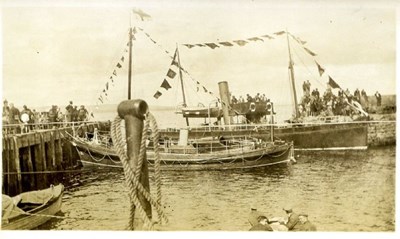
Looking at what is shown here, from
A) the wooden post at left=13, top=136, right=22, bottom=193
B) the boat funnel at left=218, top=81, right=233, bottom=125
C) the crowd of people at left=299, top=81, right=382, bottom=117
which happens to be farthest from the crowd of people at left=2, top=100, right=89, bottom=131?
the crowd of people at left=299, top=81, right=382, bottom=117

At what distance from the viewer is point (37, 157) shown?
112 inches

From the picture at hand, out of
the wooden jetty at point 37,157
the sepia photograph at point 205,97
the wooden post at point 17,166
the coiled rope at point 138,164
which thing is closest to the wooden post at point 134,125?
the coiled rope at point 138,164

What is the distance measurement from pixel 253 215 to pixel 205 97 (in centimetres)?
73

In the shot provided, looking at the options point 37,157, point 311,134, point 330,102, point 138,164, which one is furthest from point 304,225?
point 37,157

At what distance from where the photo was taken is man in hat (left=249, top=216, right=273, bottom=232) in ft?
8.80

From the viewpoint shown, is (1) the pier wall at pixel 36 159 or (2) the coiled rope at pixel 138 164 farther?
(1) the pier wall at pixel 36 159

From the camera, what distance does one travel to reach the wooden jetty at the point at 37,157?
274cm

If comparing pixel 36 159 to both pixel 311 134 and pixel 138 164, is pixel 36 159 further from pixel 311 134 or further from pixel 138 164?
pixel 311 134

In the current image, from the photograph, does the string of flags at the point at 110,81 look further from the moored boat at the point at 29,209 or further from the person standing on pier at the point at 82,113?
the moored boat at the point at 29,209

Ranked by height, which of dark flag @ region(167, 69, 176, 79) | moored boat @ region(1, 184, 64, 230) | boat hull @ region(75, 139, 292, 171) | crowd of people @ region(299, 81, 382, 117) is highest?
dark flag @ region(167, 69, 176, 79)

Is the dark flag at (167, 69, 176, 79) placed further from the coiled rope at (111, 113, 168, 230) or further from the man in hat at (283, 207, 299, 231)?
the man in hat at (283, 207, 299, 231)

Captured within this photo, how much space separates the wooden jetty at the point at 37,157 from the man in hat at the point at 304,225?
4.28ft

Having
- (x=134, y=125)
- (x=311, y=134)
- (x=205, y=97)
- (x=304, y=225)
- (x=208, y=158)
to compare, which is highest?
(x=205, y=97)

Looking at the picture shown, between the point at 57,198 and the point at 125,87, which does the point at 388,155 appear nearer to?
the point at 125,87
